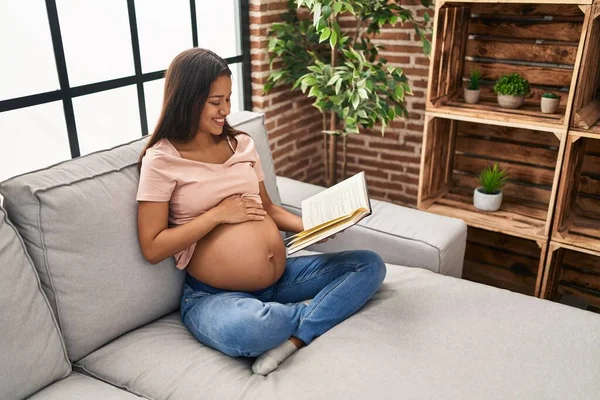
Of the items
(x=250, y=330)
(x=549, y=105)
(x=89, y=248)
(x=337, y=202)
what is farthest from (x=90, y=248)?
(x=549, y=105)

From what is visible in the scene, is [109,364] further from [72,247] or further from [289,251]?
[289,251]

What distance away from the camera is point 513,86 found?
7.28 ft

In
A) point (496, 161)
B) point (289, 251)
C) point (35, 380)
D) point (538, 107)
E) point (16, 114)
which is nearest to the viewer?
point (35, 380)

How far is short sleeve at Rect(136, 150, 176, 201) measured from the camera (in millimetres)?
1549

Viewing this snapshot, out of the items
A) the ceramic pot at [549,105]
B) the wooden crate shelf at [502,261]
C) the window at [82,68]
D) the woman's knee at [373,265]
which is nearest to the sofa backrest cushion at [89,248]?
the window at [82,68]

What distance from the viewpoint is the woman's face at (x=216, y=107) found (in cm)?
158

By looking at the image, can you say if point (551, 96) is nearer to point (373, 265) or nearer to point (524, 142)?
point (524, 142)

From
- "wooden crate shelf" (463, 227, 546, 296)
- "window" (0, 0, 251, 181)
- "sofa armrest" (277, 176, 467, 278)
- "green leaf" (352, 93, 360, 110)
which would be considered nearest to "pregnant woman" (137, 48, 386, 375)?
"sofa armrest" (277, 176, 467, 278)

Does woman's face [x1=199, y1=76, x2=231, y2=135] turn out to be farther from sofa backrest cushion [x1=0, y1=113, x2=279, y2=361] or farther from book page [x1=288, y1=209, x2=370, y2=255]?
book page [x1=288, y1=209, x2=370, y2=255]

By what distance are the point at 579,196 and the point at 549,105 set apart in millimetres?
491

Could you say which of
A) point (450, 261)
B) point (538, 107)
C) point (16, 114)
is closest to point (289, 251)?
point (450, 261)

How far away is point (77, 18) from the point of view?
75.1 inches

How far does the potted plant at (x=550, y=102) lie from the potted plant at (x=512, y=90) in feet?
0.29

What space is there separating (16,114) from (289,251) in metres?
0.98
